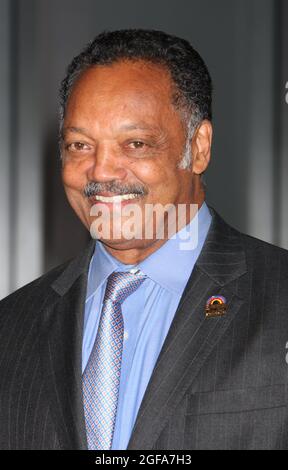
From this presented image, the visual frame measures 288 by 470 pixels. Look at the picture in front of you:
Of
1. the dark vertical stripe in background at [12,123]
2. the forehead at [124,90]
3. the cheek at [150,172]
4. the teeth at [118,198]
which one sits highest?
the dark vertical stripe in background at [12,123]

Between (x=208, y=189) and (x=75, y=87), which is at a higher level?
(x=208, y=189)

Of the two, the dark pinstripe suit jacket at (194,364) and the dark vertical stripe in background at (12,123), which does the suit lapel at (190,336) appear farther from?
the dark vertical stripe in background at (12,123)

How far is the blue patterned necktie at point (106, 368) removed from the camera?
1464 mm

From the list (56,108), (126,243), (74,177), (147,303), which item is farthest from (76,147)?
(56,108)

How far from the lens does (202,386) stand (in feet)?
4.66

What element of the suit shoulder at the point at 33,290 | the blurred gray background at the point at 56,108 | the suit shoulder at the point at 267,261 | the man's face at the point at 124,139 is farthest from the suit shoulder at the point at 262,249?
the blurred gray background at the point at 56,108

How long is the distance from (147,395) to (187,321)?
149 millimetres

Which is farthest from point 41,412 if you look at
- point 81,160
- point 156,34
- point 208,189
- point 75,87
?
point 208,189

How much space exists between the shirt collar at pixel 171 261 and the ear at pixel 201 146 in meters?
0.08

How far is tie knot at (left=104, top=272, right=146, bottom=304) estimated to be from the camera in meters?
1.60

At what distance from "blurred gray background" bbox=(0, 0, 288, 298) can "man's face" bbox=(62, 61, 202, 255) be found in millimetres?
1461

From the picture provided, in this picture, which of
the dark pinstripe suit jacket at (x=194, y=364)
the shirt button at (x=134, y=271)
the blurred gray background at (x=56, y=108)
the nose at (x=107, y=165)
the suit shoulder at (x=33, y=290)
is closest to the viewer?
the dark pinstripe suit jacket at (x=194, y=364)

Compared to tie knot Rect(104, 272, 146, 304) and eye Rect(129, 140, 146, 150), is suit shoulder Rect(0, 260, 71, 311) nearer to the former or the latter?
tie knot Rect(104, 272, 146, 304)

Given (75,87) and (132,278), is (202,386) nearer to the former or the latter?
(132,278)
